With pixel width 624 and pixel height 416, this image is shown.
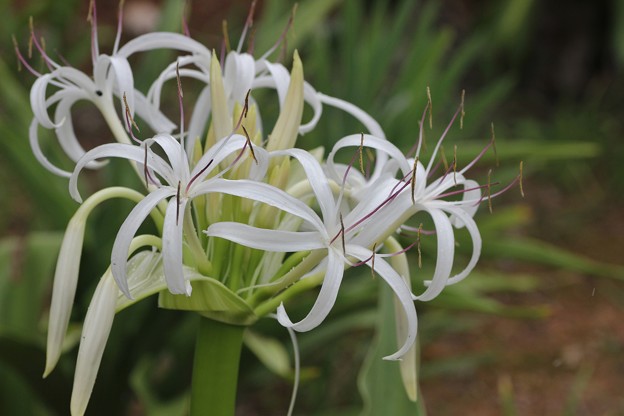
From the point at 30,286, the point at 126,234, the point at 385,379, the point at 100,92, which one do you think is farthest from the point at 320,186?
the point at 30,286

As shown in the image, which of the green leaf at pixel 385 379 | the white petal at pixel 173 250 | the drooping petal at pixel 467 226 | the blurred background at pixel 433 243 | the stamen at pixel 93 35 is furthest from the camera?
the blurred background at pixel 433 243

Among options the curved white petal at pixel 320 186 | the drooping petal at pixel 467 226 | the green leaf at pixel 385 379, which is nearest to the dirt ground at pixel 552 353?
the green leaf at pixel 385 379

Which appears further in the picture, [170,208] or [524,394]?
[524,394]

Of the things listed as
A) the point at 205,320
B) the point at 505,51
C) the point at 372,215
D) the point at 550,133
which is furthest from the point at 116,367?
the point at 505,51

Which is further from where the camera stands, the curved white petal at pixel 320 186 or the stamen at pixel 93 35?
the stamen at pixel 93 35

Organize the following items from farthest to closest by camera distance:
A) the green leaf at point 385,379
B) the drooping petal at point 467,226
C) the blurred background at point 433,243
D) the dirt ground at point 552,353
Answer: the dirt ground at point 552,353, the blurred background at point 433,243, the green leaf at point 385,379, the drooping petal at point 467,226

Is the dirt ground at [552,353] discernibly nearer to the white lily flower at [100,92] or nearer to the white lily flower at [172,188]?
the white lily flower at [100,92]

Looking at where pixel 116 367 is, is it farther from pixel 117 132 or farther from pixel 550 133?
pixel 550 133
